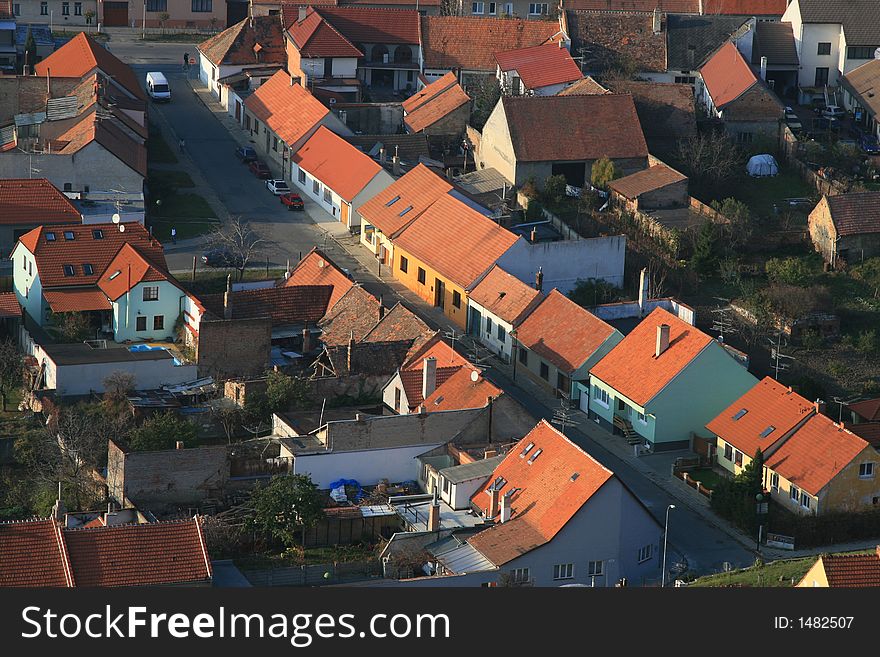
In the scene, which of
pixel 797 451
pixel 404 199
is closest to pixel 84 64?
pixel 404 199

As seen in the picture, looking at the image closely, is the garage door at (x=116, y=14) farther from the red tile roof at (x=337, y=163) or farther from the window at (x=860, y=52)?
the window at (x=860, y=52)

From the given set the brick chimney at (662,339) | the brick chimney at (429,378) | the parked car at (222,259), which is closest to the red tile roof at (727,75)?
the parked car at (222,259)

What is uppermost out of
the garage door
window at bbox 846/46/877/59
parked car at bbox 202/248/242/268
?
window at bbox 846/46/877/59

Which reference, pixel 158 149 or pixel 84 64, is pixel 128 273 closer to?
pixel 158 149

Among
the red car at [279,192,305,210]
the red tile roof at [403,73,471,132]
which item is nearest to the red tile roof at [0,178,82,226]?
the red car at [279,192,305,210]

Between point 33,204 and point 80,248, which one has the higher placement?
point 33,204

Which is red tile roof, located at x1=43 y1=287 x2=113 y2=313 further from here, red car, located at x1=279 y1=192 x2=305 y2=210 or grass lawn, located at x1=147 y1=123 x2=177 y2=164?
grass lawn, located at x1=147 y1=123 x2=177 y2=164
